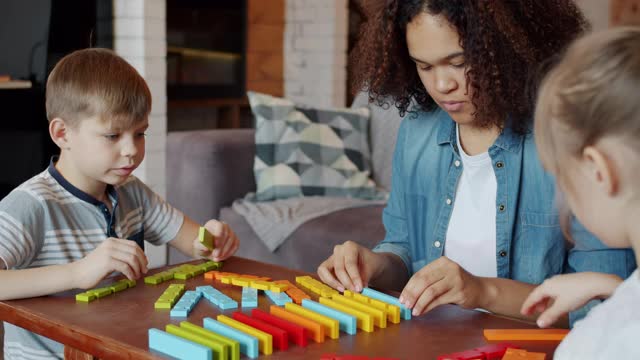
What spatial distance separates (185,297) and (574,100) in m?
0.74

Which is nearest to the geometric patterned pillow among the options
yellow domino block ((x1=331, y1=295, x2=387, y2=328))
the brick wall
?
the brick wall

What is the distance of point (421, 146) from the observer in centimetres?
193

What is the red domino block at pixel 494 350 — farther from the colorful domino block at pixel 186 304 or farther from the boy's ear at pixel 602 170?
the colorful domino block at pixel 186 304

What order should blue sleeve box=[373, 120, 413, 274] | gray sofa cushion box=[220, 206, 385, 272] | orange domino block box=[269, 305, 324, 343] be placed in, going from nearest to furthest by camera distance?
orange domino block box=[269, 305, 324, 343] < blue sleeve box=[373, 120, 413, 274] < gray sofa cushion box=[220, 206, 385, 272]

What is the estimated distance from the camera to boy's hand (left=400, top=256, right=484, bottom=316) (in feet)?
4.59

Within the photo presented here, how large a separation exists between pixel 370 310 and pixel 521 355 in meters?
0.26

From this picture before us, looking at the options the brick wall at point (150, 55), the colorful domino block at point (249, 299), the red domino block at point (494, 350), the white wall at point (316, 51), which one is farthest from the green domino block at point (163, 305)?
the white wall at point (316, 51)

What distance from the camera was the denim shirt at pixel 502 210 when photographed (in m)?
1.74

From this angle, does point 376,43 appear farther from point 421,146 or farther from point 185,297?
point 185,297

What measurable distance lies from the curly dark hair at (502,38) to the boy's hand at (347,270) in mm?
367

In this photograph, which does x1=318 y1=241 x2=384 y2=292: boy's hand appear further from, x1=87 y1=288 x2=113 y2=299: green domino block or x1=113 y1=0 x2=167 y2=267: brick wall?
x1=113 y1=0 x2=167 y2=267: brick wall

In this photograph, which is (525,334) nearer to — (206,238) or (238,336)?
(238,336)

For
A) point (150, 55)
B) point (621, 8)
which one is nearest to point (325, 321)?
point (150, 55)

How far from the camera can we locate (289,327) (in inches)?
50.3
